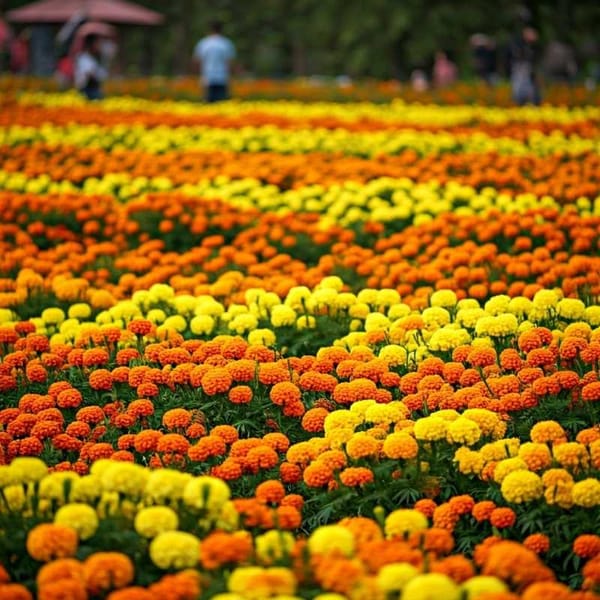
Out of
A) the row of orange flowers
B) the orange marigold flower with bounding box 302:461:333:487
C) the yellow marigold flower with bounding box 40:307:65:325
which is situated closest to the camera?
the orange marigold flower with bounding box 302:461:333:487

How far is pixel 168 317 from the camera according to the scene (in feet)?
19.7

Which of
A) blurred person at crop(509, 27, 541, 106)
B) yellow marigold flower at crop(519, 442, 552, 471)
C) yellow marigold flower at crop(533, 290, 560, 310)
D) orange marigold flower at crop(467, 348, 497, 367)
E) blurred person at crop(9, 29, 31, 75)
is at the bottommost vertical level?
→ yellow marigold flower at crop(519, 442, 552, 471)

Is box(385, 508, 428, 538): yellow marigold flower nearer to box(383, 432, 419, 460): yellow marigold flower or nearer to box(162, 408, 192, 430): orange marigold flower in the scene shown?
box(383, 432, 419, 460): yellow marigold flower

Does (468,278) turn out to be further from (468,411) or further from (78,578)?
(78,578)

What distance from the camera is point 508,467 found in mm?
3684

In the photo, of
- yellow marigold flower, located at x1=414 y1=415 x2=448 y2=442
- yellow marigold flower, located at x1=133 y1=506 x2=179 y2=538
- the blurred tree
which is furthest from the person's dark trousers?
yellow marigold flower, located at x1=133 y1=506 x2=179 y2=538

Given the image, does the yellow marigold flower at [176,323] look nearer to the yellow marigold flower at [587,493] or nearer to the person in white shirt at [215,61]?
the yellow marigold flower at [587,493]

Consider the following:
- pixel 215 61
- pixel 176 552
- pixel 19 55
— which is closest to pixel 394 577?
pixel 176 552

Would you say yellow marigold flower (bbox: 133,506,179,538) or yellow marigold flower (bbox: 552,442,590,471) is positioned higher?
yellow marigold flower (bbox: 552,442,590,471)

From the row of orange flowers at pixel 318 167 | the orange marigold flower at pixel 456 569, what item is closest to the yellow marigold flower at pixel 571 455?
the orange marigold flower at pixel 456 569

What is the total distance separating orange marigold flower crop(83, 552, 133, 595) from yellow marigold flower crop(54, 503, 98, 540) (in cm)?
15

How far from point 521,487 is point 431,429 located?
0.52 metres

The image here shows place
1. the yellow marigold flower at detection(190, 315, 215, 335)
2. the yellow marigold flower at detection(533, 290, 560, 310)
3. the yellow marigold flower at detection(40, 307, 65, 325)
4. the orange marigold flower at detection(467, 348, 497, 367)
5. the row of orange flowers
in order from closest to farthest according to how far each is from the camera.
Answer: the orange marigold flower at detection(467, 348, 497, 367) < the yellow marigold flower at detection(533, 290, 560, 310) < the yellow marigold flower at detection(190, 315, 215, 335) < the yellow marigold flower at detection(40, 307, 65, 325) < the row of orange flowers

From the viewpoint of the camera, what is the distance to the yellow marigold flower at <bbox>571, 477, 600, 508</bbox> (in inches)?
137
